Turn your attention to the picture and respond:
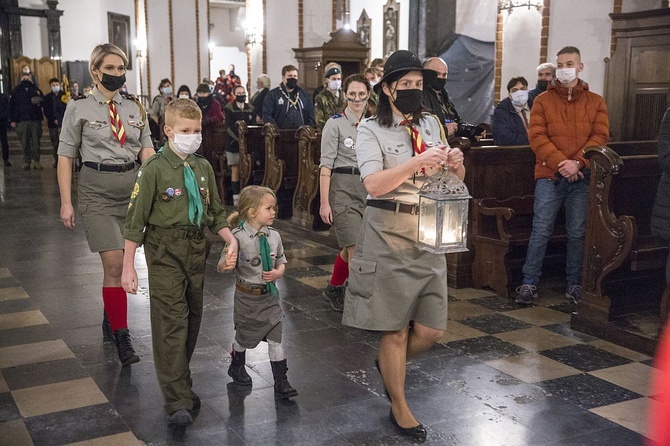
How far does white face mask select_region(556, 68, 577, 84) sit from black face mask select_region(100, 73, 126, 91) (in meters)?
3.11

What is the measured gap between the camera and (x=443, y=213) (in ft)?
10.3

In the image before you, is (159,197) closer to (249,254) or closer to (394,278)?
(249,254)

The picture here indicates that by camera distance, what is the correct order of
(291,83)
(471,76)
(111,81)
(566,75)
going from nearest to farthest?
(111,81) < (566,75) < (291,83) < (471,76)

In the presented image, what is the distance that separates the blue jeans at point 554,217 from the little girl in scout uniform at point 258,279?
257cm

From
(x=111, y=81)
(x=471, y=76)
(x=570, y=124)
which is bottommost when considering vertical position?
(x=570, y=124)

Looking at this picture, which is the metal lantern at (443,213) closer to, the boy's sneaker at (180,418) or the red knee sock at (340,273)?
the boy's sneaker at (180,418)

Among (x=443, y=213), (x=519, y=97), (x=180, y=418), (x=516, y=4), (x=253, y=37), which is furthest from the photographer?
(x=253, y=37)

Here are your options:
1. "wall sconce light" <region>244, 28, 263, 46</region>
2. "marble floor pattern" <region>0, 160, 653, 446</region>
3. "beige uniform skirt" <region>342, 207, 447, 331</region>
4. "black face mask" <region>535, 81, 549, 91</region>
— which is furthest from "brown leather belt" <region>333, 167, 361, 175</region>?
"wall sconce light" <region>244, 28, 263, 46</region>

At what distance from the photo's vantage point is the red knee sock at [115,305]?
4.59 metres

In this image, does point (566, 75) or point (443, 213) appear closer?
point (443, 213)

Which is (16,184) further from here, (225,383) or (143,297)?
(225,383)

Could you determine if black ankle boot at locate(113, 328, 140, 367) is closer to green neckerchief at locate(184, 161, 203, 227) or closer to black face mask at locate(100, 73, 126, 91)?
green neckerchief at locate(184, 161, 203, 227)

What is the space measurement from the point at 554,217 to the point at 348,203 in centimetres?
160

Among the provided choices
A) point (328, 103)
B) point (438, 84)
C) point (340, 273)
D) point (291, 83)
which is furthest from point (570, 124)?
point (291, 83)
